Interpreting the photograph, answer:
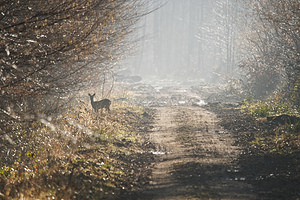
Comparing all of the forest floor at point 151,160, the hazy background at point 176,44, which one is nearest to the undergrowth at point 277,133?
the forest floor at point 151,160

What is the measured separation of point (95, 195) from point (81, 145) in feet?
12.0

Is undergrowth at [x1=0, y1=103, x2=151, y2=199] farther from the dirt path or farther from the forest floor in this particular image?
the dirt path

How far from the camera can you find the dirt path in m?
6.77

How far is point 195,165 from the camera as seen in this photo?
28.3ft

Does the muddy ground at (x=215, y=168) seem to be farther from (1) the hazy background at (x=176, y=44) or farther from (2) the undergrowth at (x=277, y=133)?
(1) the hazy background at (x=176, y=44)

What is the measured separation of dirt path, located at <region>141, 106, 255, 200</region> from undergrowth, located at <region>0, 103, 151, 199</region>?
71 centimetres

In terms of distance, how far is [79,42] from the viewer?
770 centimetres

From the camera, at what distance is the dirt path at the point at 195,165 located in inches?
267

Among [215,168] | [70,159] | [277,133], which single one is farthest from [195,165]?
[277,133]

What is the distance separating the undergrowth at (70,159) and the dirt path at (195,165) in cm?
71

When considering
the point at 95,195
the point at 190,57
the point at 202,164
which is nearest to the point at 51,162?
the point at 95,195

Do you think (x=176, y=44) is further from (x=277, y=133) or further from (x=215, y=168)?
(x=215, y=168)

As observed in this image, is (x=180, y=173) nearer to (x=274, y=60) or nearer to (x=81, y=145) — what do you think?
(x=81, y=145)

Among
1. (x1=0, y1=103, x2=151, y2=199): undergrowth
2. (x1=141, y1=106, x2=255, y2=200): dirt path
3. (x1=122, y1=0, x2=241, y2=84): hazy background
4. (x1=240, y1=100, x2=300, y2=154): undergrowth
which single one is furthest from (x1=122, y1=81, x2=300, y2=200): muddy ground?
(x1=122, y1=0, x2=241, y2=84): hazy background
